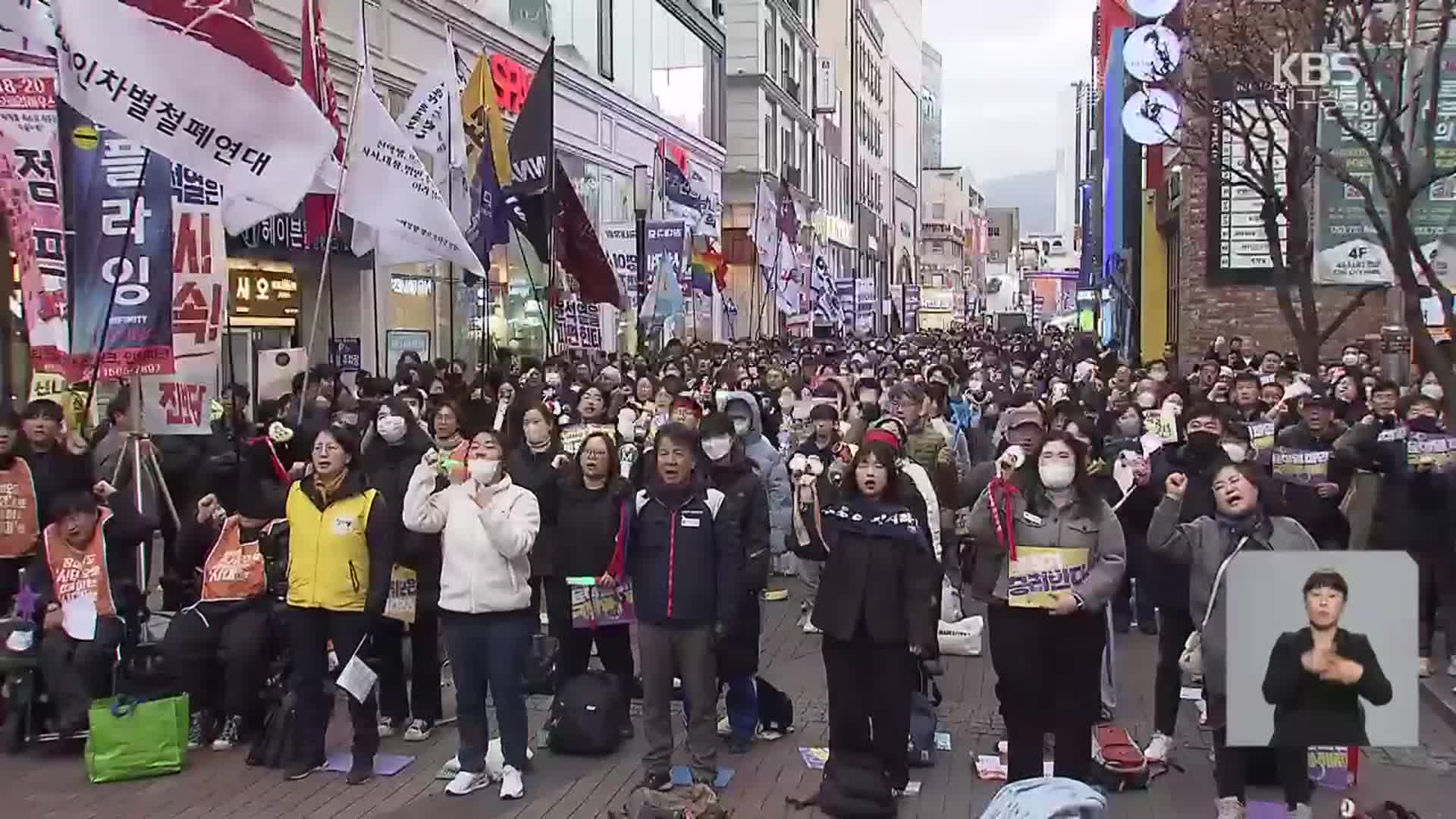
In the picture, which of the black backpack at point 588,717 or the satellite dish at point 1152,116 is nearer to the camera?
the black backpack at point 588,717

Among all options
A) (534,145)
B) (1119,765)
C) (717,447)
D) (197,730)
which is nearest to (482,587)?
(717,447)

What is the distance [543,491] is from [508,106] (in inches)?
737

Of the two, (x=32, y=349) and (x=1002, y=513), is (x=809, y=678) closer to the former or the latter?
(x=1002, y=513)

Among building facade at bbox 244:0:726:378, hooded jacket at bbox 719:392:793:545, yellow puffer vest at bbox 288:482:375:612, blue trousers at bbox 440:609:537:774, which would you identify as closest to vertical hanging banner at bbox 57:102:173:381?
yellow puffer vest at bbox 288:482:375:612

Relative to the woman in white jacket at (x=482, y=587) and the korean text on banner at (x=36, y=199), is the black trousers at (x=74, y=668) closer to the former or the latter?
the woman in white jacket at (x=482, y=587)

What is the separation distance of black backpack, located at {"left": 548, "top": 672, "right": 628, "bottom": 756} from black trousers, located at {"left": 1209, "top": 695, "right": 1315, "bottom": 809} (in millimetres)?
3178

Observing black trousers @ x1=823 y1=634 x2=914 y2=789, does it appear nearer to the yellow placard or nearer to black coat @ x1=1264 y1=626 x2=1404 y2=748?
the yellow placard

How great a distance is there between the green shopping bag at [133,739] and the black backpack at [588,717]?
1976mm

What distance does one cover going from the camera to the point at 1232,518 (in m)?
6.73

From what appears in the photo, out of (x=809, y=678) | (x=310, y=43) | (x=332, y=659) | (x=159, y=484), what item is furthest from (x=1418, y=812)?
(x=310, y=43)

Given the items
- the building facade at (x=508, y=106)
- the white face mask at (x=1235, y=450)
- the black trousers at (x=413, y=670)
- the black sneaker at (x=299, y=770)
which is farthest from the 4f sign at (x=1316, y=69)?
the black sneaker at (x=299, y=770)

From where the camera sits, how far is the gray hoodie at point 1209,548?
659cm

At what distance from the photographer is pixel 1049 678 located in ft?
22.5

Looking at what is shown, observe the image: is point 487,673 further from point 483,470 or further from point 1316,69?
point 1316,69
